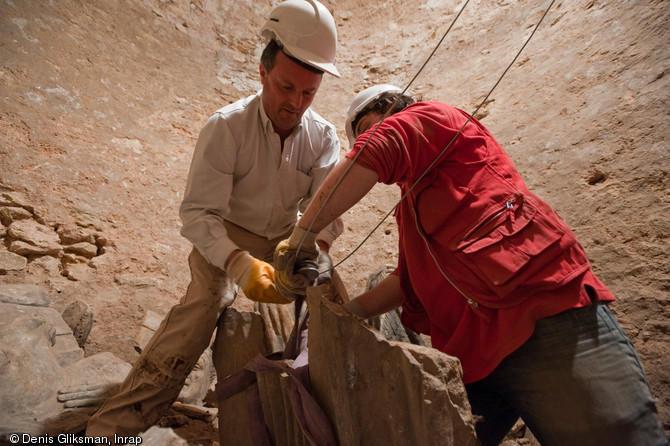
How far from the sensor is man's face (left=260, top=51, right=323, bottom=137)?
5.66ft

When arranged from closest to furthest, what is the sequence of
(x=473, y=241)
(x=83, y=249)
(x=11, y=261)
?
1. (x=473, y=241)
2. (x=11, y=261)
3. (x=83, y=249)

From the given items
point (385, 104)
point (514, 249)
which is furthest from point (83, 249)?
point (514, 249)

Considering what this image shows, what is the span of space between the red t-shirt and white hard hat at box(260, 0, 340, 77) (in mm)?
726

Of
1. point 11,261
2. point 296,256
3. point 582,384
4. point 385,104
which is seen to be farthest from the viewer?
point 11,261

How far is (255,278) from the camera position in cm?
156

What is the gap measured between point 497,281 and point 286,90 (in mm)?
1183

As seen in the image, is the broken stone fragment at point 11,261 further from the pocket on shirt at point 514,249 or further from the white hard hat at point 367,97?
the pocket on shirt at point 514,249

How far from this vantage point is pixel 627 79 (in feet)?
9.29

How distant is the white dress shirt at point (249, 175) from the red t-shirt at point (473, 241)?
763 mm

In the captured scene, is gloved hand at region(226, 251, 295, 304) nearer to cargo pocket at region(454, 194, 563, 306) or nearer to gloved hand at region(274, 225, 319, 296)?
gloved hand at region(274, 225, 319, 296)

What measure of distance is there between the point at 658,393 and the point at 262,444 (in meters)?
1.69

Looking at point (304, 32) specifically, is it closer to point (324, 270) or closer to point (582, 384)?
point (324, 270)

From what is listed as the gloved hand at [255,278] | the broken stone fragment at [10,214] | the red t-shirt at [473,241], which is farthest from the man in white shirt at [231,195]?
the broken stone fragment at [10,214]

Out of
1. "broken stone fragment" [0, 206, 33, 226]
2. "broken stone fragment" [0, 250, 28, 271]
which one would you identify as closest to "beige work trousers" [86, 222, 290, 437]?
"broken stone fragment" [0, 250, 28, 271]
